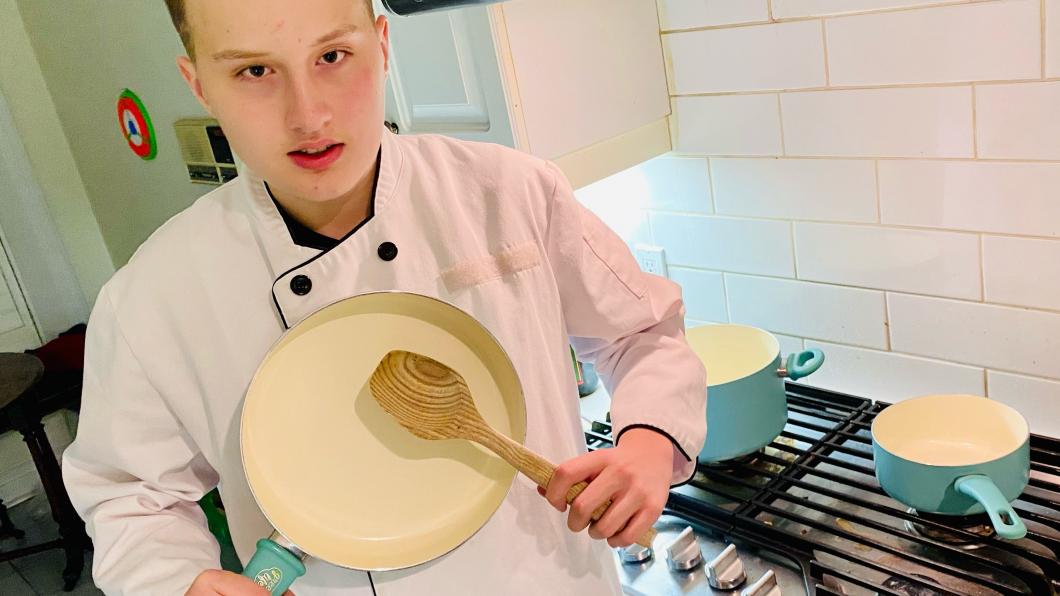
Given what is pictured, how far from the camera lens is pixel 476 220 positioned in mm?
823

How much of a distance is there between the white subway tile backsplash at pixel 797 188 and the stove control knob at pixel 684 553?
1.71 ft

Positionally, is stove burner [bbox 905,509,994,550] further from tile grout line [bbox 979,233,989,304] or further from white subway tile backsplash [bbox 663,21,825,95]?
white subway tile backsplash [bbox 663,21,825,95]

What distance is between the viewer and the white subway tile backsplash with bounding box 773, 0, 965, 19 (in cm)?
111

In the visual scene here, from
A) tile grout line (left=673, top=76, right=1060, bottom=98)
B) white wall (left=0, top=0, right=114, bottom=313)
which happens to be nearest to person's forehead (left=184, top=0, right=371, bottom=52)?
tile grout line (left=673, top=76, right=1060, bottom=98)

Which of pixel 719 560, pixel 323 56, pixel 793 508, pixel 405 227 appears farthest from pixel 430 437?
pixel 793 508

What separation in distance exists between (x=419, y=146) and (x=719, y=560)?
54cm

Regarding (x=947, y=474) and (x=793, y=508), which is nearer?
(x=947, y=474)

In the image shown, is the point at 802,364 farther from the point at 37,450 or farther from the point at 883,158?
the point at 37,450

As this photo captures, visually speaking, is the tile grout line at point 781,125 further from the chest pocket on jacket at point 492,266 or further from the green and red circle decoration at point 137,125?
the green and red circle decoration at point 137,125

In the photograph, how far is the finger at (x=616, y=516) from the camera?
72 cm

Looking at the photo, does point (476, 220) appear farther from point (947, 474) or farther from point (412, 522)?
point (947, 474)

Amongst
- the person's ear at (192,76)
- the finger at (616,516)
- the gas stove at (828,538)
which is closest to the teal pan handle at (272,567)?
the finger at (616,516)

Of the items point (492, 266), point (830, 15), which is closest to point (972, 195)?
point (830, 15)

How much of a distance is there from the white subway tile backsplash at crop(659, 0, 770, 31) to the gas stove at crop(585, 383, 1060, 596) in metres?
0.57
